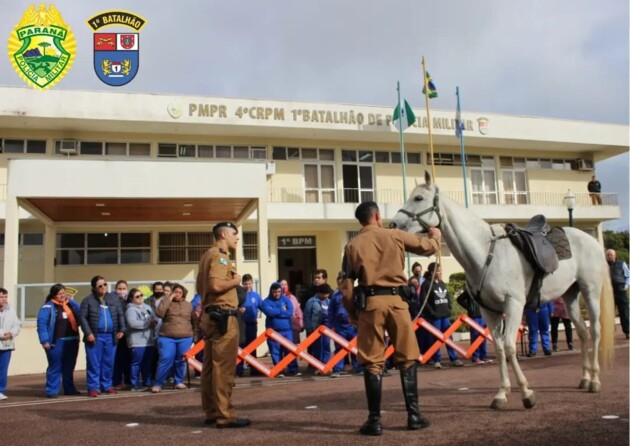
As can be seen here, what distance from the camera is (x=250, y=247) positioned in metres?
25.5

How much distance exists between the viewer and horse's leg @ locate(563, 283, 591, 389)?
7.09 metres

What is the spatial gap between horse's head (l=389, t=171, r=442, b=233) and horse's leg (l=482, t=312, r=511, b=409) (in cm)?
136

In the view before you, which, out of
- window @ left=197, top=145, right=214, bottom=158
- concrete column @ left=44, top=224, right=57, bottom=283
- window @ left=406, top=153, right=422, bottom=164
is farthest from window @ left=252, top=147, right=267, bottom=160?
concrete column @ left=44, top=224, right=57, bottom=283

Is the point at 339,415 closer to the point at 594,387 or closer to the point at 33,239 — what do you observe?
the point at 594,387

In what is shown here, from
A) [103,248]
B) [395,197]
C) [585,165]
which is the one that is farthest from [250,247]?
[585,165]

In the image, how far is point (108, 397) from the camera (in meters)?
8.96

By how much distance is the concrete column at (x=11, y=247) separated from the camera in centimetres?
1421

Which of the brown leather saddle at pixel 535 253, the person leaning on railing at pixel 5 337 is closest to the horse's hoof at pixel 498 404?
the brown leather saddle at pixel 535 253

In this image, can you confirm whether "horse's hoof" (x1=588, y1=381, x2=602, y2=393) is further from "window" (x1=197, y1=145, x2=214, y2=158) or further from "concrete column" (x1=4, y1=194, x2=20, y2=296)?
"window" (x1=197, y1=145, x2=214, y2=158)

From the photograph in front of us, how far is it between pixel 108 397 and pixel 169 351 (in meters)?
1.17

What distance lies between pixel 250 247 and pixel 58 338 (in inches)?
637

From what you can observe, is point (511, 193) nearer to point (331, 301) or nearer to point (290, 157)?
point (290, 157)

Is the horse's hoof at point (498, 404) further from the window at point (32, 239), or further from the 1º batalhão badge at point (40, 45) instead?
the window at point (32, 239)

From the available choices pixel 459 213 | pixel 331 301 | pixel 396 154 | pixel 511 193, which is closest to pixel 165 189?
pixel 331 301
